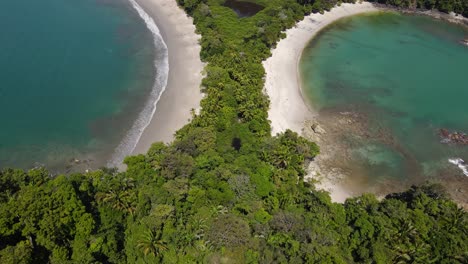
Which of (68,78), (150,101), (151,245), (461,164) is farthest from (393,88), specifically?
(68,78)

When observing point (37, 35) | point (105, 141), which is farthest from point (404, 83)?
point (37, 35)

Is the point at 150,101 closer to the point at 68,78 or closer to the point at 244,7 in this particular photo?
the point at 68,78

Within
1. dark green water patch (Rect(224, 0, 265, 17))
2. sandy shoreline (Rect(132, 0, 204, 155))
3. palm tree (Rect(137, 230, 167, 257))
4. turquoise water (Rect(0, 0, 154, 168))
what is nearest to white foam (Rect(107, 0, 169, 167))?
sandy shoreline (Rect(132, 0, 204, 155))

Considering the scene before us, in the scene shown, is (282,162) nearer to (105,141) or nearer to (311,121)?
(311,121)

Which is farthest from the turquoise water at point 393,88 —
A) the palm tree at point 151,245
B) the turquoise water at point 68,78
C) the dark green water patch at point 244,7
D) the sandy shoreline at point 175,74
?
the turquoise water at point 68,78

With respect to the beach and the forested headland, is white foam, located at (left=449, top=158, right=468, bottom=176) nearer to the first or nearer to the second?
the forested headland

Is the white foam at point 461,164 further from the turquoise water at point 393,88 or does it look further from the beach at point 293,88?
the beach at point 293,88
